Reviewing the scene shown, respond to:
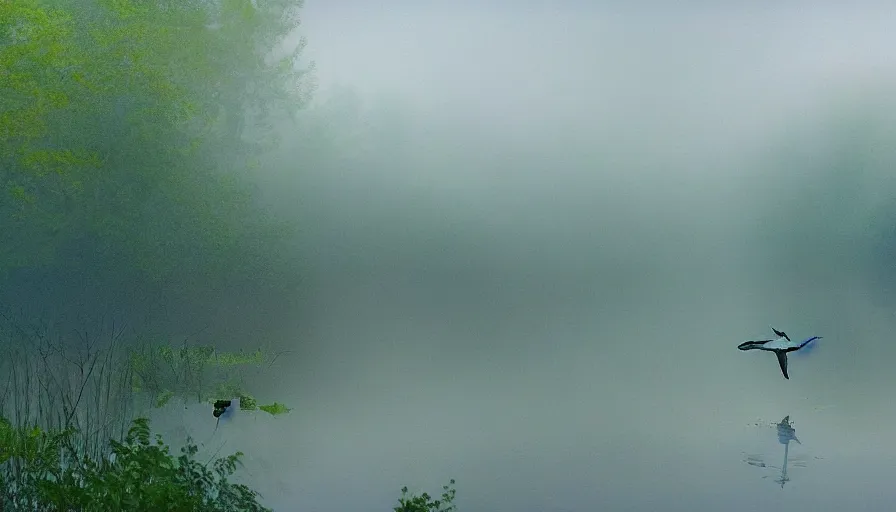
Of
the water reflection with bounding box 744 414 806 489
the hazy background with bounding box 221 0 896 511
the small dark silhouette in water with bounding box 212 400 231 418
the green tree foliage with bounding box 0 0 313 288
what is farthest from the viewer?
the hazy background with bounding box 221 0 896 511

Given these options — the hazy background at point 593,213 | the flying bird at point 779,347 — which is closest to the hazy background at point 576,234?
the hazy background at point 593,213

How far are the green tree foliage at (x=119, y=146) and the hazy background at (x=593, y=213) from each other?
1.44 m

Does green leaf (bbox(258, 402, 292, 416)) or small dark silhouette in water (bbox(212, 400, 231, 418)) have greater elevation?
green leaf (bbox(258, 402, 292, 416))

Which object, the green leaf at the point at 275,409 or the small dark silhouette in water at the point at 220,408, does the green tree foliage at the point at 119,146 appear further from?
the small dark silhouette in water at the point at 220,408

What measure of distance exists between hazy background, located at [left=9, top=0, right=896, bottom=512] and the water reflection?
0.35 feet

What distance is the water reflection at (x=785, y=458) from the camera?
5230 millimetres

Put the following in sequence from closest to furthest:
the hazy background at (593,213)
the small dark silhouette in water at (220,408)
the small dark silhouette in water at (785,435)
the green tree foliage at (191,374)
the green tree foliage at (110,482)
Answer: the green tree foliage at (110,482) → the small dark silhouette in water at (785,435) → the small dark silhouette in water at (220,408) → the green tree foliage at (191,374) → the hazy background at (593,213)

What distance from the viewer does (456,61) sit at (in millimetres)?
11727

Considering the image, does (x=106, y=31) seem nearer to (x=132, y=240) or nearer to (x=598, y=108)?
(x=132, y=240)

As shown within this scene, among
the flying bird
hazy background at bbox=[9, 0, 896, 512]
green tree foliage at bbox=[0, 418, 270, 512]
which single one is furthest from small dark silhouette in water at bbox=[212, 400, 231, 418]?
the flying bird

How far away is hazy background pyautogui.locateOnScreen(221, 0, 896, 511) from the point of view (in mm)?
8258

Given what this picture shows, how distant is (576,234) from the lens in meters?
12.7

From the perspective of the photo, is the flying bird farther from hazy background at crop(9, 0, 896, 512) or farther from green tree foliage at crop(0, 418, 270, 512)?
green tree foliage at crop(0, 418, 270, 512)

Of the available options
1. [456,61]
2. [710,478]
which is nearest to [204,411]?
[710,478]
